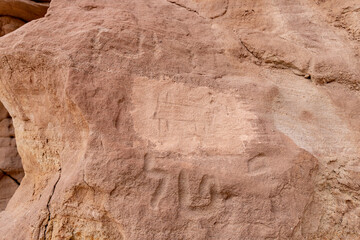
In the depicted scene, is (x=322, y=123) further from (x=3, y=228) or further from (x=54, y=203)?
(x=3, y=228)

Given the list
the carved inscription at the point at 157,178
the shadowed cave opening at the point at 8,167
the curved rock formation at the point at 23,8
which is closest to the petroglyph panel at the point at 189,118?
the carved inscription at the point at 157,178

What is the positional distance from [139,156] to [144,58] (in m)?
0.74

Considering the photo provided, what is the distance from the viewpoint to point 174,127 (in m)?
1.95

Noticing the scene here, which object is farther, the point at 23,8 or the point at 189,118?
the point at 23,8

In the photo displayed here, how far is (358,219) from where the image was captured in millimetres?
2047

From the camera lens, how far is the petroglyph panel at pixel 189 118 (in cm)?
190

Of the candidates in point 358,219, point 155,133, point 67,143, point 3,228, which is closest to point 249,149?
point 155,133

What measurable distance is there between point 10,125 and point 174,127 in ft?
11.6

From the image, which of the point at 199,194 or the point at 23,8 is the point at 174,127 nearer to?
the point at 199,194

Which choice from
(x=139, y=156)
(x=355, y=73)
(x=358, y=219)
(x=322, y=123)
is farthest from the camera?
(x=355, y=73)

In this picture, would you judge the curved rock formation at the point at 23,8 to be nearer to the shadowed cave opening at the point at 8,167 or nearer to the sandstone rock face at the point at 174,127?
the shadowed cave opening at the point at 8,167

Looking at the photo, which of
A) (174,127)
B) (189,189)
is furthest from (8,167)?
(189,189)

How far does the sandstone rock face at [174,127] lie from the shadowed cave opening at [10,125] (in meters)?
1.93

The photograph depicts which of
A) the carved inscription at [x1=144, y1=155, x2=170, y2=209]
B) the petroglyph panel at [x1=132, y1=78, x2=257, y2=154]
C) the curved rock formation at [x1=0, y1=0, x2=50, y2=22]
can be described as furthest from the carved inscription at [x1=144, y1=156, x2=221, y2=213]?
the curved rock formation at [x1=0, y1=0, x2=50, y2=22]
